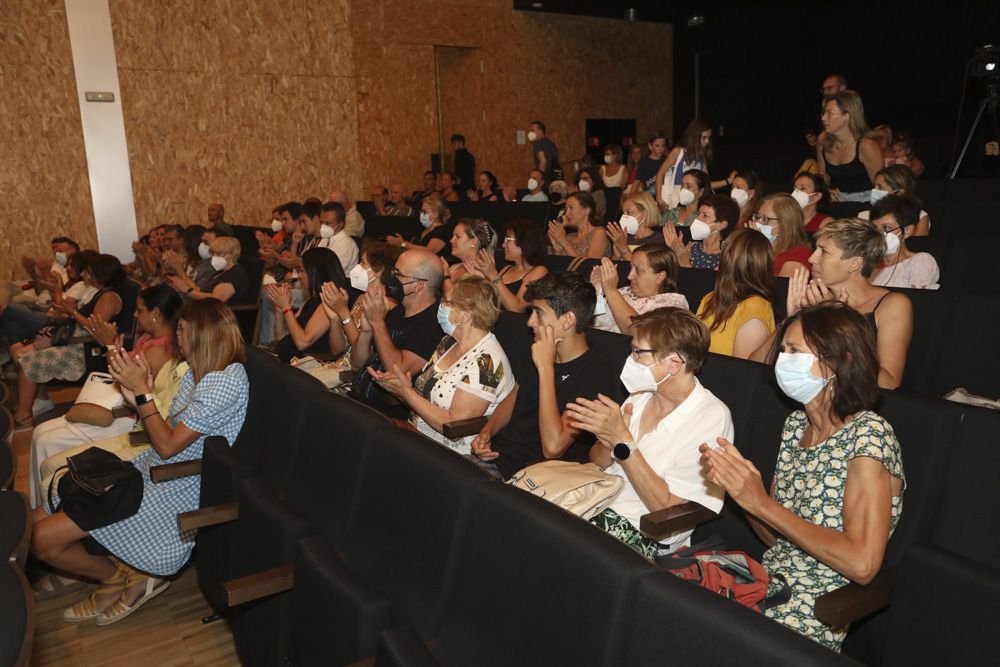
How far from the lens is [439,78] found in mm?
12836

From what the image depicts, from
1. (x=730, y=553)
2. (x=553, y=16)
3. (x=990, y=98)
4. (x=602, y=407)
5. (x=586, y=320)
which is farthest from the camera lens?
(x=553, y=16)

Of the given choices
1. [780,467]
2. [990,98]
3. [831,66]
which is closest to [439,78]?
[831,66]

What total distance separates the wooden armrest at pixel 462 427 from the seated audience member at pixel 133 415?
4.57 feet

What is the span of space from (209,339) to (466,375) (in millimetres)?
988

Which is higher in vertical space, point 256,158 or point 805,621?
point 256,158

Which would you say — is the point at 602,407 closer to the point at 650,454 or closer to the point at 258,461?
the point at 650,454

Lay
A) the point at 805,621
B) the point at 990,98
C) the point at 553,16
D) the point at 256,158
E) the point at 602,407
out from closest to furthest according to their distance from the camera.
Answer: the point at 805,621 < the point at 602,407 < the point at 990,98 < the point at 256,158 < the point at 553,16

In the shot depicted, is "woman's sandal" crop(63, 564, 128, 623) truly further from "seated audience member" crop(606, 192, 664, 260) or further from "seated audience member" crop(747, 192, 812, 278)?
"seated audience member" crop(606, 192, 664, 260)

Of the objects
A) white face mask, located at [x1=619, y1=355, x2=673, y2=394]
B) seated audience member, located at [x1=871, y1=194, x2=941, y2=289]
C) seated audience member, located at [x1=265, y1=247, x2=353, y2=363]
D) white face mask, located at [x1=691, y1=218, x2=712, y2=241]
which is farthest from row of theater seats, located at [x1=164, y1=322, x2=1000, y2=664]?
white face mask, located at [x1=691, y1=218, x2=712, y2=241]

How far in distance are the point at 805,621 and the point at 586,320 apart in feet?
4.27

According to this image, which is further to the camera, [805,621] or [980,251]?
[980,251]

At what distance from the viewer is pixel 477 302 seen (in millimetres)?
3096

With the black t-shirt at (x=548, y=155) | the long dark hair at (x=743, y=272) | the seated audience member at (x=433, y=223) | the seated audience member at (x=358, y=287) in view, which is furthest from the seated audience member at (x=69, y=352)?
the black t-shirt at (x=548, y=155)

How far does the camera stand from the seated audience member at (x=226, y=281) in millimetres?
5969
